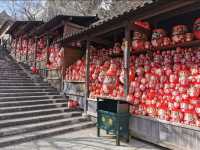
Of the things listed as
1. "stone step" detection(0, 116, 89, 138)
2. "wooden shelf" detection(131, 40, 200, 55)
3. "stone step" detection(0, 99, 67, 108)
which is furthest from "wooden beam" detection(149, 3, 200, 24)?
"stone step" detection(0, 99, 67, 108)

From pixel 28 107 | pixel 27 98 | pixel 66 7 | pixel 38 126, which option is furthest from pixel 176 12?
pixel 66 7

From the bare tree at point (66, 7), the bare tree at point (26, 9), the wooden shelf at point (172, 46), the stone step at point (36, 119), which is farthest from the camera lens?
the bare tree at point (26, 9)

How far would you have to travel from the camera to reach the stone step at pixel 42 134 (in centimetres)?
649

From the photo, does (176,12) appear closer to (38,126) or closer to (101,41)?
(101,41)

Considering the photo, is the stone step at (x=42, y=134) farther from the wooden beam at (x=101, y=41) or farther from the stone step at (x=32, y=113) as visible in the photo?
the wooden beam at (x=101, y=41)

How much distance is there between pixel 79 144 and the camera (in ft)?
21.8

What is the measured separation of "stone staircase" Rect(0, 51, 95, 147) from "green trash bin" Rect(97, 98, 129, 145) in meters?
1.56

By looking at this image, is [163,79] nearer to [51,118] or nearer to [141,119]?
[141,119]

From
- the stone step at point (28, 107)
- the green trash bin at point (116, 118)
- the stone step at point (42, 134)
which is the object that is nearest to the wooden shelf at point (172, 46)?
the green trash bin at point (116, 118)

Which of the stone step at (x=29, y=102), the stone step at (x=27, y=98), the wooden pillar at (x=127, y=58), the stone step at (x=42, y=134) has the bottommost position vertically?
the stone step at (x=42, y=134)

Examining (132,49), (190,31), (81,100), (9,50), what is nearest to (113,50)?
(132,49)

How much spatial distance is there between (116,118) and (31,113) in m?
3.50

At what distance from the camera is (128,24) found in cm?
724

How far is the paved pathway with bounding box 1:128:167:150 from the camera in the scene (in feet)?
20.8
